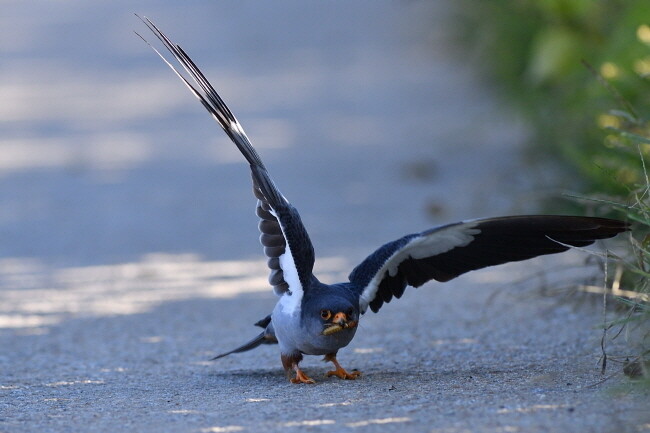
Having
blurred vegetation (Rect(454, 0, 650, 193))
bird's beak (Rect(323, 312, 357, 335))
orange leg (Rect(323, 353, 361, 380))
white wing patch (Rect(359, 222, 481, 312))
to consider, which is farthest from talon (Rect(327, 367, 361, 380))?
blurred vegetation (Rect(454, 0, 650, 193))

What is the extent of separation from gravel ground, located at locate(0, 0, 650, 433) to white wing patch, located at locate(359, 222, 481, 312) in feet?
1.20

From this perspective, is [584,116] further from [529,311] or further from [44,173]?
[44,173]

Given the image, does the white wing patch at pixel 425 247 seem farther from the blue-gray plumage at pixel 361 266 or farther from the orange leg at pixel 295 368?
the orange leg at pixel 295 368

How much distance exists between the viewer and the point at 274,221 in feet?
14.7

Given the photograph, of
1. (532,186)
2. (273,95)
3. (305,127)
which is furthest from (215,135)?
(532,186)

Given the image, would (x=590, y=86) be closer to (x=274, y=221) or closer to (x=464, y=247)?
(x=464, y=247)

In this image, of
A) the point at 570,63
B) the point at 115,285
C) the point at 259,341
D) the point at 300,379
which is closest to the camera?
the point at 300,379

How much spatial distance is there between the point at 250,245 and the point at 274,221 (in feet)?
10.5

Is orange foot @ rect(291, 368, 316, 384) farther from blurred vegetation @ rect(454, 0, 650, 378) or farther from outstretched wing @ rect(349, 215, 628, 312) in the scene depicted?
blurred vegetation @ rect(454, 0, 650, 378)

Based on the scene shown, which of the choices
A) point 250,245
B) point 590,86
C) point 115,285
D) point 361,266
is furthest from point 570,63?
point 361,266

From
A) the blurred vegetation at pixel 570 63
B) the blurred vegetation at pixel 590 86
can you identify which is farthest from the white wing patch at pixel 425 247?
the blurred vegetation at pixel 570 63

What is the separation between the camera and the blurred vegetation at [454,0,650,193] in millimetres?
6145

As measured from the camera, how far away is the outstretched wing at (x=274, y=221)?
4348 mm

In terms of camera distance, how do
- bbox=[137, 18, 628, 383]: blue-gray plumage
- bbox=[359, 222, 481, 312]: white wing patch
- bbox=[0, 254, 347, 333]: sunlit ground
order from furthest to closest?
bbox=[0, 254, 347, 333]: sunlit ground → bbox=[359, 222, 481, 312]: white wing patch → bbox=[137, 18, 628, 383]: blue-gray plumage
